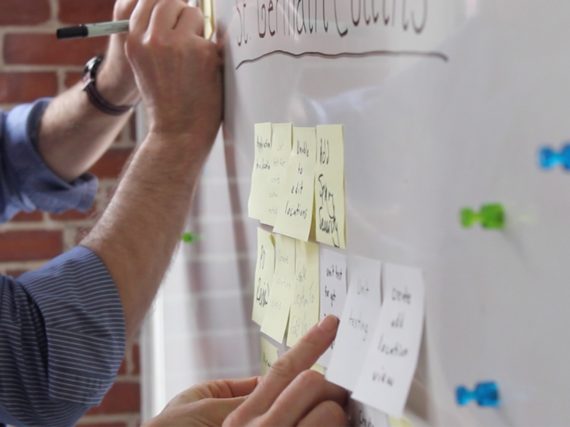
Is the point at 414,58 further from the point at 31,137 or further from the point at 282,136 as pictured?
the point at 31,137

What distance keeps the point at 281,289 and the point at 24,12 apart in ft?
3.25

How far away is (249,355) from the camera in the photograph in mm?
800

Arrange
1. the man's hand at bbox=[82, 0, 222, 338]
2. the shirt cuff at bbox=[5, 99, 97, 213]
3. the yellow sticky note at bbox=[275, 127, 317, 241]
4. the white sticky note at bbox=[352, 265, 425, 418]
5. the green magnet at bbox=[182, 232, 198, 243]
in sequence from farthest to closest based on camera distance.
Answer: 1. the shirt cuff at bbox=[5, 99, 97, 213]
2. the green magnet at bbox=[182, 232, 198, 243]
3. the man's hand at bbox=[82, 0, 222, 338]
4. the yellow sticky note at bbox=[275, 127, 317, 241]
5. the white sticky note at bbox=[352, 265, 425, 418]

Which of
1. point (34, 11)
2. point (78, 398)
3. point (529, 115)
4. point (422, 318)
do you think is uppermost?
point (34, 11)

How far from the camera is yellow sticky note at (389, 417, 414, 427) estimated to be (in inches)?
19.1

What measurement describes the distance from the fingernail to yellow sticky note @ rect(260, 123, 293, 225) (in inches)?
5.3

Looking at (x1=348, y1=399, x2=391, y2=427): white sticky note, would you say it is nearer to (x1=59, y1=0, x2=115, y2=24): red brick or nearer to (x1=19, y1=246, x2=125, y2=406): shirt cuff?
(x1=19, y1=246, x2=125, y2=406): shirt cuff

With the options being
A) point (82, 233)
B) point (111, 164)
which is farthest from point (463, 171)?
point (111, 164)

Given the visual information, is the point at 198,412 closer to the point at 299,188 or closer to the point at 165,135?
the point at 299,188

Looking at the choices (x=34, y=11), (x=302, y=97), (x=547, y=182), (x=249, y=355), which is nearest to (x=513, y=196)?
(x=547, y=182)

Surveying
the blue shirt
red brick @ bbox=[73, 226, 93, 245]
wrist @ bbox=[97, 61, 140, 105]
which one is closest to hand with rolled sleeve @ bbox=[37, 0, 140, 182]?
wrist @ bbox=[97, 61, 140, 105]

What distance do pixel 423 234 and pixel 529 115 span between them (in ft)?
0.36

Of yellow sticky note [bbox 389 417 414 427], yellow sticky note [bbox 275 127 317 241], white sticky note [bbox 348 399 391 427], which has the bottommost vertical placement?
white sticky note [bbox 348 399 391 427]

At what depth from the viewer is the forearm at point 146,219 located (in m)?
0.79
